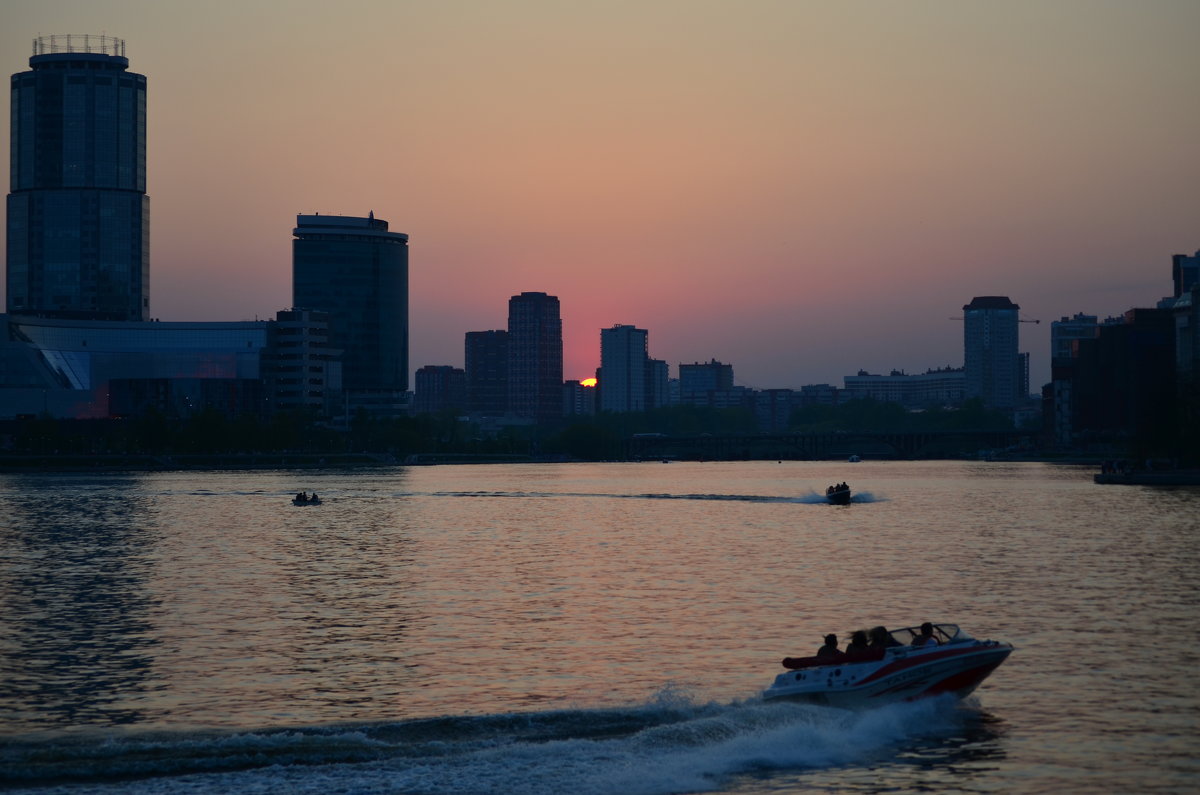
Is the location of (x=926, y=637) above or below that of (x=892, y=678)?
above

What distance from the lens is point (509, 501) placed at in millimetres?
187125

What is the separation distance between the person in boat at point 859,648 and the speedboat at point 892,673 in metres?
0.07

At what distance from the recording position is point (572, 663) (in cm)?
5431

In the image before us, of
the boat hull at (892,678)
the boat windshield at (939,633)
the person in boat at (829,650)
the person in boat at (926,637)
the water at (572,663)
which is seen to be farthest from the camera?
the boat windshield at (939,633)

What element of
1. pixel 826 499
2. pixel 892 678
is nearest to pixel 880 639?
pixel 892 678

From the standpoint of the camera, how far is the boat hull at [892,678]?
143ft

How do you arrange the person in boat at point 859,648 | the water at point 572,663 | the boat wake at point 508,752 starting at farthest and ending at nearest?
the person in boat at point 859,648 < the water at point 572,663 < the boat wake at point 508,752

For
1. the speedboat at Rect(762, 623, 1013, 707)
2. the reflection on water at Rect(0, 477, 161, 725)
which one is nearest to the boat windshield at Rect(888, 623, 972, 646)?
the speedboat at Rect(762, 623, 1013, 707)

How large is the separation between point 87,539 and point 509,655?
7516 centimetres

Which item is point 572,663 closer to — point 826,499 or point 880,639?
point 880,639

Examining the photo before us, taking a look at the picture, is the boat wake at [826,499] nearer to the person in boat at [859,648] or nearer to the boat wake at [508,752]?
the person in boat at [859,648]

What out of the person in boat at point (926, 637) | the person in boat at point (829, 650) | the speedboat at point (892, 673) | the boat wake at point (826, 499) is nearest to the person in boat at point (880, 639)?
the speedboat at point (892, 673)

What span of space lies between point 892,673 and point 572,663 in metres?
14.5

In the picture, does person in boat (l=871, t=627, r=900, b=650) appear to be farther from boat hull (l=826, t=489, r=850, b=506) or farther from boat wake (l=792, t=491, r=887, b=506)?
boat wake (l=792, t=491, r=887, b=506)
